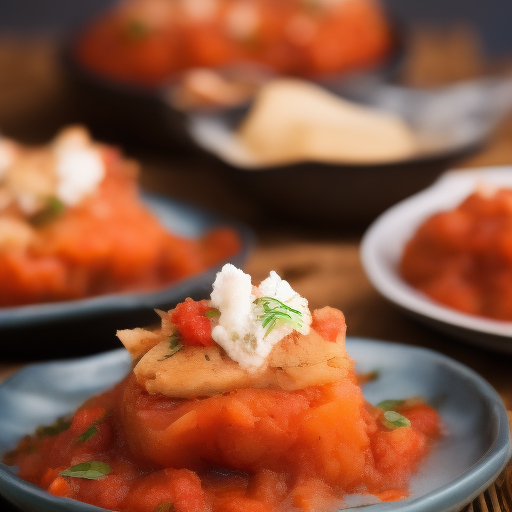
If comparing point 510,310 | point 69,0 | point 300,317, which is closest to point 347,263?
point 510,310

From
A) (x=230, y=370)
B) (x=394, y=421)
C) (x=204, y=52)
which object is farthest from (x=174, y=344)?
(x=204, y=52)

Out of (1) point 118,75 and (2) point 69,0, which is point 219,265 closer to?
(1) point 118,75

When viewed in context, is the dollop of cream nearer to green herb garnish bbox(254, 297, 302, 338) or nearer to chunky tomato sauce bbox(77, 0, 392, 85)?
green herb garnish bbox(254, 297, 302, 338)

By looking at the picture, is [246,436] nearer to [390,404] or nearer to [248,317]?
[248,317]

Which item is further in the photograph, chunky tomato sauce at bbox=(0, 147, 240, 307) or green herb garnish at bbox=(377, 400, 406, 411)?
chunky tomato sauce at bbox=(0, 147, 240, 307)

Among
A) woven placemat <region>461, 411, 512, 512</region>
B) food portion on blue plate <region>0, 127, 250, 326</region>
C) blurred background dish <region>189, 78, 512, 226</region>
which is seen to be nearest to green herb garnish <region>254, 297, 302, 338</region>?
woven placemat <region>461, 411, 512, 512</region>

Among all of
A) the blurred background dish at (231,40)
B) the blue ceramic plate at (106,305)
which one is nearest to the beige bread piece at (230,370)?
the blue ceramic plate at (106,305)
